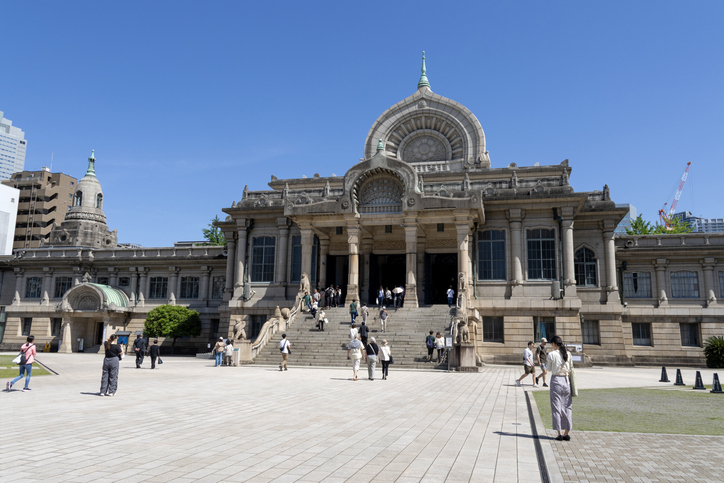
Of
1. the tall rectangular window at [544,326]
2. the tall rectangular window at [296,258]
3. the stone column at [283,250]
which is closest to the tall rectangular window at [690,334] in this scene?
the tall rectangular window at [544,326]

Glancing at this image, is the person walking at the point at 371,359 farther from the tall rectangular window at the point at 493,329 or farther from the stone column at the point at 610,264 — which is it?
the stone column at the point at 610,264

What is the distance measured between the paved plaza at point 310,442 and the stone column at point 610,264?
76.1 ft

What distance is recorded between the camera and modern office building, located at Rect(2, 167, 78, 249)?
292 ft

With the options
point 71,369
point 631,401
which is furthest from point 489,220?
point 71,369

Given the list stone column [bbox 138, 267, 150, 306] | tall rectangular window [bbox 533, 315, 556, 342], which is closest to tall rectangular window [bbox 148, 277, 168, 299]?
stone column [bbox 138, 267, 150, 306]

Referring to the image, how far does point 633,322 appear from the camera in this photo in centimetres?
3828

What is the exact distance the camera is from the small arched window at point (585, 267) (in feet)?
122

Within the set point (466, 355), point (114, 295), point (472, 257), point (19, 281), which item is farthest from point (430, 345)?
point (19, 281)

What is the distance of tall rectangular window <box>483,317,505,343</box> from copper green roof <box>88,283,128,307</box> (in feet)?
99.9

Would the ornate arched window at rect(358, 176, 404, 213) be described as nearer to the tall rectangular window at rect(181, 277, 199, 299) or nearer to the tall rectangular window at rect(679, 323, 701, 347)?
the tall rectangular window at rect(181, 277, 199, 299)

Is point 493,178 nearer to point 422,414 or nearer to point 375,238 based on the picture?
point 375,238

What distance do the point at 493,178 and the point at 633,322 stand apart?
13958 millimetres

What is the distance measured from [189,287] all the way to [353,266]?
2041 cm

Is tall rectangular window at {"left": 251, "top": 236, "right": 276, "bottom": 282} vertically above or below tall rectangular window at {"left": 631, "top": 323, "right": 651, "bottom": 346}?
above
